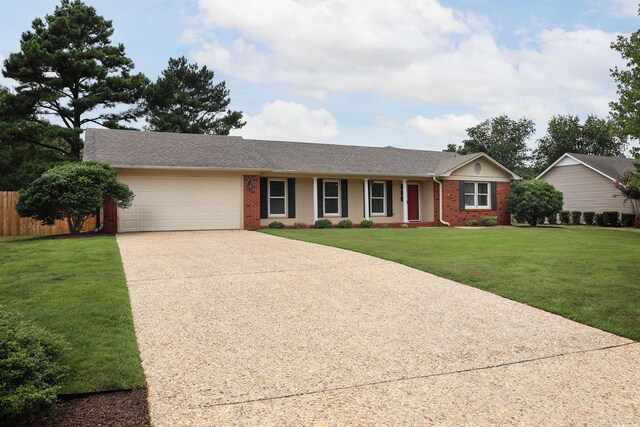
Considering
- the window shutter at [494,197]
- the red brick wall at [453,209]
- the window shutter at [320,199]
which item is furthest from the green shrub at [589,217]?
the window shutter at [320,199]

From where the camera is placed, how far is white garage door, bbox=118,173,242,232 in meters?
17.0

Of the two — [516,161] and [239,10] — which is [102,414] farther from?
[516,161]

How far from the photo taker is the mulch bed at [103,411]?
3.12 m

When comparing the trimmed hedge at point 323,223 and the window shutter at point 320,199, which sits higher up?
the window shutter at point 320,199

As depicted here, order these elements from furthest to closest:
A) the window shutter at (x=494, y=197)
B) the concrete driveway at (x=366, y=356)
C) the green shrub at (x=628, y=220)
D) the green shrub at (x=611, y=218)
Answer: the green shrub at (x=611, y=218) < the green shrub at (x=628, y=220) < the window shutter at (x=494, y=197) < the concrete driveway at (x=366, y=356)

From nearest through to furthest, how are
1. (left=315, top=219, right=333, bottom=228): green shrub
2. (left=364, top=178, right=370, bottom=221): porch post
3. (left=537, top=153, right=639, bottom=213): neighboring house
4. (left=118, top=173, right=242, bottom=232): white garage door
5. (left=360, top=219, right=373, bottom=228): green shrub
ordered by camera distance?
(left=118, top=173, right=242, bottom=232): white garage door, (left=315, top=219, right=333, bottom=228): green shrub, (left=360, top=219, right=373, bottom=228): green shrub, (left=364, top=178, right=370, bottom=221): porch post, (left=537, top=153, right=639, bottom=213): neighboring house

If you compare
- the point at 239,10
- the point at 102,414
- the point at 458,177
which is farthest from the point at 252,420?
the point at 458,177

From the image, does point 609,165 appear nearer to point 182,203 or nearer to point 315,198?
point 315,198

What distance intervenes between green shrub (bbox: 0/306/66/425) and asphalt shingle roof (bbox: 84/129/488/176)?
13558 millimetres

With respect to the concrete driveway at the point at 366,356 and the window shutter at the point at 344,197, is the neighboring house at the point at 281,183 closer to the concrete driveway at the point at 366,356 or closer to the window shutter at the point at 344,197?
the window shutter at the point at 344,197

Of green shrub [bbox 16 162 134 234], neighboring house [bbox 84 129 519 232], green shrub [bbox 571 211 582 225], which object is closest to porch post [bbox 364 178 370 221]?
neighboring house [bbox 84 129 519 232]

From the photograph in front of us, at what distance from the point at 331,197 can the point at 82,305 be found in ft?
53.8

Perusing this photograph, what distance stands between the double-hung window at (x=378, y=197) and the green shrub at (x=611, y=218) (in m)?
13.0

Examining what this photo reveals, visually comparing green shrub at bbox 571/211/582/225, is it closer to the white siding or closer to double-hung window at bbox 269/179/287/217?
the white siding
